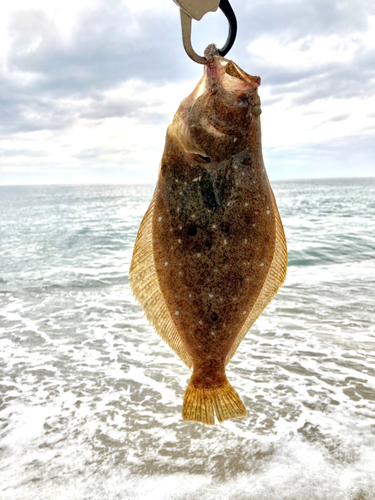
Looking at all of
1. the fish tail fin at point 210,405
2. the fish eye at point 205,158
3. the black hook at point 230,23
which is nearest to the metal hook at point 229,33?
the black hook at point 230,23

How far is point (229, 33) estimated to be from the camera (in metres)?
1.78

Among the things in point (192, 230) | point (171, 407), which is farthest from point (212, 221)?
point (171, 407)

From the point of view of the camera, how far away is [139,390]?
16.2 feet

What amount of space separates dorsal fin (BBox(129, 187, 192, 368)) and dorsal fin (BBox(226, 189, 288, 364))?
37 cm

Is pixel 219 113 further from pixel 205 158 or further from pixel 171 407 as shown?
pixel 171 407

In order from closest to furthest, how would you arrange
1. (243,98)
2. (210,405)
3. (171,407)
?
1. (243,98)
2. (210,405)
3. (171,407)

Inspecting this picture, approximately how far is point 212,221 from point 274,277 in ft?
1.87

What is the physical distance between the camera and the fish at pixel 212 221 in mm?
1896

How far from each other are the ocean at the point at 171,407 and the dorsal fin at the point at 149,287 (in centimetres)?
168

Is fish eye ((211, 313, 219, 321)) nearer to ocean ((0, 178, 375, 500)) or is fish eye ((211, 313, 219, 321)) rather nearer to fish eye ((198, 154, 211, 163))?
fish eye ((198, 154, 211, 163))

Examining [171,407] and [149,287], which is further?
[171,407]

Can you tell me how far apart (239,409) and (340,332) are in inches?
181

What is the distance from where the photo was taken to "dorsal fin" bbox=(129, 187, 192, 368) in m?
2.06

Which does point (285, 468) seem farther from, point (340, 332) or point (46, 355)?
point (46, 355)
